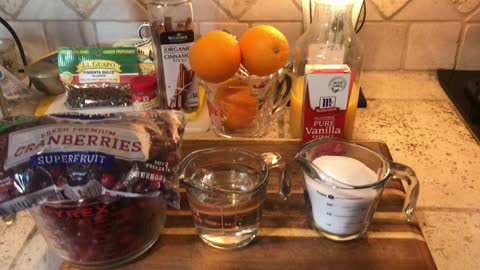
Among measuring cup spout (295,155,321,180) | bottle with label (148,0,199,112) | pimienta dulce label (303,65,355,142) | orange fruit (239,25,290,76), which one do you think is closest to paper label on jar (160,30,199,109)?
bottle with label (148,0,199,112)

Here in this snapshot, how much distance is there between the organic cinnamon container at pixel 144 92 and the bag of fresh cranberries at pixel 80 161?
10.2 inches

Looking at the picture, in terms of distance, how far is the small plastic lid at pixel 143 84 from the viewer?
82 cm

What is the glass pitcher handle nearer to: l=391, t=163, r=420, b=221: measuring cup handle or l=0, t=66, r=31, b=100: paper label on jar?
l=391, t=163, r=420, b=221: measuring cup handle

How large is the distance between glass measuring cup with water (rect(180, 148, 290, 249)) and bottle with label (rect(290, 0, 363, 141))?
0.16 metres

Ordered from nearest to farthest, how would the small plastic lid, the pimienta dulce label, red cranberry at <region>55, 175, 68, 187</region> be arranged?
red cranberry at <region>55, 175, 68, 187</region>, the pimienta dulce label, the small plastic lid

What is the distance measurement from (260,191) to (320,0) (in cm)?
39

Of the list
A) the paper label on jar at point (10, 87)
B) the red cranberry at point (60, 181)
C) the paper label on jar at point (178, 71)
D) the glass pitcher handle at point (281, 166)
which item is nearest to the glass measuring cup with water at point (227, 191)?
the glass pitcher handle at point (281, 166)

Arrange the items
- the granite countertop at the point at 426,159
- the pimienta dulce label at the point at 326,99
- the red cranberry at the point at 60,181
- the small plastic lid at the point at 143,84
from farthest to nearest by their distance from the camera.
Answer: the small plastic lid at the point at 143,84, the pimienta dulce label at the point at 326,99, the granite countertop at the point at 426,159, the red cranberry at the point at 60,181

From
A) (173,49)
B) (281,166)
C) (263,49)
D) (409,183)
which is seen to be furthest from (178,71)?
(409,183)

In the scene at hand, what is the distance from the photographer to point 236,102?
2.64 feet

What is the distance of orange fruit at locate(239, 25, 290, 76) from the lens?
736 mm

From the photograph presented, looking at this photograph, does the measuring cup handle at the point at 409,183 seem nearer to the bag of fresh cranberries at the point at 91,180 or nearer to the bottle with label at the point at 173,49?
the bag of fresh cranberries at the point at 91,180

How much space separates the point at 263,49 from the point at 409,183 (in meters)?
0.30

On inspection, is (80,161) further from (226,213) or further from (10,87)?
(10,87)
